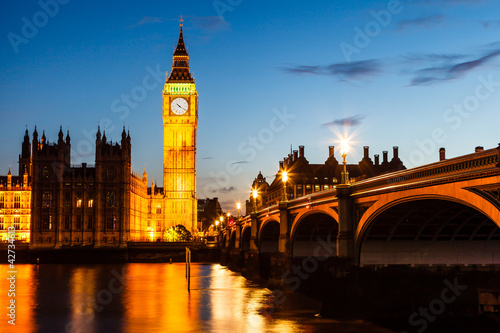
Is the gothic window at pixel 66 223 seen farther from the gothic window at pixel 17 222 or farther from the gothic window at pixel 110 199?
the gothic window at pixel 17 222

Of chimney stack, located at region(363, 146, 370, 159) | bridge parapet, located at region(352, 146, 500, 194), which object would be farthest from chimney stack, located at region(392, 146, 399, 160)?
bridge parapet, located at region(352, 146, 500, 194)

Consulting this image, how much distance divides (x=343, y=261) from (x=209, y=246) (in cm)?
9741

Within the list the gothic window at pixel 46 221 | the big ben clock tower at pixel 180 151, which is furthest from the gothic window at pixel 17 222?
the big ben clock tower at pixel 180 151

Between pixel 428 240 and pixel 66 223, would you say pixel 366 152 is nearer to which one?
pixel 66 223

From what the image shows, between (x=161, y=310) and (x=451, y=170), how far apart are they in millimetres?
21006

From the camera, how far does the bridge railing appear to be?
958 inches

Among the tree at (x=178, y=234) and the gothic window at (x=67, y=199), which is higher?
the gothic window at (x=67, y=199)

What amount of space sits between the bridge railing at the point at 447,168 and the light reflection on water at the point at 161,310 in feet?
25.0

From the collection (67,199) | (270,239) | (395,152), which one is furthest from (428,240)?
(67,199)

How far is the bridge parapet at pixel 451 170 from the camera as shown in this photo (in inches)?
950

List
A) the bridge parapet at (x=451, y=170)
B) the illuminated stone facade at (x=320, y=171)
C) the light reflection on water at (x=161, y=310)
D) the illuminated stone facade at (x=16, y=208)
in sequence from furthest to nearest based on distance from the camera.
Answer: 1. the illuminated stone facade at (x=16, y=208)
2. the illuminated stone facade at (x=320, y=171)
3. the light reflection on water at (x=161, y=310)
4. the bridge parapet at (x=451, y=170)

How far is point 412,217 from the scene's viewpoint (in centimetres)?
3738

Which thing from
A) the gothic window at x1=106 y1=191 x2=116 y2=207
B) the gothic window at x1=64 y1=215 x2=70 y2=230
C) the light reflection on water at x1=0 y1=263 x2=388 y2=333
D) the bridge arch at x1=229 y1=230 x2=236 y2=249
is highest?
the gothic window at x1=106 y1=191 x2=116 y2=207

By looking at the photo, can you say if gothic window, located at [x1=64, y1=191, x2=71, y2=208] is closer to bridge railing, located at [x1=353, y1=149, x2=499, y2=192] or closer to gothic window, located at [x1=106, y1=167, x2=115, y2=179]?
gothic window, located at [x1=106, y1=167, x2=115, y2=179]
